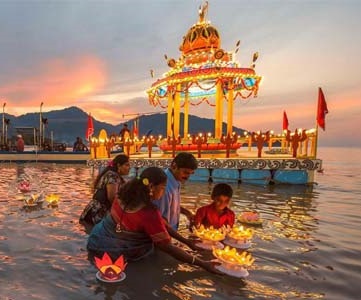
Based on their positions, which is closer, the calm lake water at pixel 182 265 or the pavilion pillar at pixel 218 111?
the calm lake water at pixel 182 265

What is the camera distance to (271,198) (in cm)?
1025

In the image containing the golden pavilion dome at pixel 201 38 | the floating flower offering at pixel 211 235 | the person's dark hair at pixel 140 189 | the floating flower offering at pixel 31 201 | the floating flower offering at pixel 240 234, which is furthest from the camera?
the golden pavilion dome at pixel 201 38

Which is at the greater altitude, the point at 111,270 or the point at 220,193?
the point at 220,193

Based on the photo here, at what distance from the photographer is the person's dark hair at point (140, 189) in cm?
358

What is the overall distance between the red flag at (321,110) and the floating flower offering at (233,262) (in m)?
11.1

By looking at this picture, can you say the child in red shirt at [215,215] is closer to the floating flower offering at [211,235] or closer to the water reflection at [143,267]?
the floating flower offering at [211,235]

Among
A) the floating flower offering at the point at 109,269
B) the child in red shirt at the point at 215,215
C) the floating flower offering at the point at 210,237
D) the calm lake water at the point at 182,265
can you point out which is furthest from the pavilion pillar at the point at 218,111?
the floating flower offering at the point at 109,269

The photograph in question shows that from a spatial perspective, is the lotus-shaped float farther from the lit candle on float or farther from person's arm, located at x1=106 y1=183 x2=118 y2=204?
person's arm, located at x1=106 y1=183 x2=118 y2=204

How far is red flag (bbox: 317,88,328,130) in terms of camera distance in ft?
43.7

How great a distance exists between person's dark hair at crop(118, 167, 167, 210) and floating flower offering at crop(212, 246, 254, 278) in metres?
1.14

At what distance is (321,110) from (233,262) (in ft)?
37.8

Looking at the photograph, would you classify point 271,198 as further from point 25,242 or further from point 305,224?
point 25,242

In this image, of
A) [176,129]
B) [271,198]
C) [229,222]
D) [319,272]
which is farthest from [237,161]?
[319,272]

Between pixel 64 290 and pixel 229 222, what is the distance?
9.35 ft
